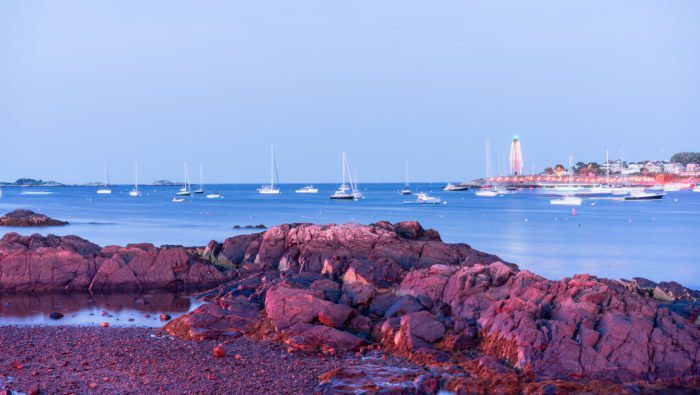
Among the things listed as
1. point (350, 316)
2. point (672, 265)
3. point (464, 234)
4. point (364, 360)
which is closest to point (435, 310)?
point (350, 316)

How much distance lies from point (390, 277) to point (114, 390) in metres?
12.5

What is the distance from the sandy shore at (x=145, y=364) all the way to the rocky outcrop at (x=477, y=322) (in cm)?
91

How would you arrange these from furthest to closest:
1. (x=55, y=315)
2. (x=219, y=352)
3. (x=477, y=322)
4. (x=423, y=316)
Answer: (x=55, y=315), (x=423, y=316), (x=477, y=322), (x=219, y=352)

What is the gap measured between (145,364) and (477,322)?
8639 mm

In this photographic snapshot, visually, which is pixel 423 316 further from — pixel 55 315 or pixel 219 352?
pixel 55 315

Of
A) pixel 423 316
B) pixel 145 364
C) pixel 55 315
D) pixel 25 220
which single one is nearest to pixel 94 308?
pixel 55 315

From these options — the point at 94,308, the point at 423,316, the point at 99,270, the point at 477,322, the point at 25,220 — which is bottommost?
the point at 94,308

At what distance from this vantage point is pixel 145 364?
1711cm

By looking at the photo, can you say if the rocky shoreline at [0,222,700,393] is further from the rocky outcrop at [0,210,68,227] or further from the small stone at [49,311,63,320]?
the rocky outcrop at [0,210,68,227]

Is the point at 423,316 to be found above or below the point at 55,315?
above

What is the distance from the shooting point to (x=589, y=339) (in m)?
17.1

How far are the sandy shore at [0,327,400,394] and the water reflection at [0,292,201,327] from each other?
2228 millimetres

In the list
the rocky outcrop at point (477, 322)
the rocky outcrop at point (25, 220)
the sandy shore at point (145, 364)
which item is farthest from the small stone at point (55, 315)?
the rocky outcrop at point (25, 220)

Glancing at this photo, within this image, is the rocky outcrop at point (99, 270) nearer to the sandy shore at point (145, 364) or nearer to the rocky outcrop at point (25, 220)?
the sandy shore at point (145, 364)
